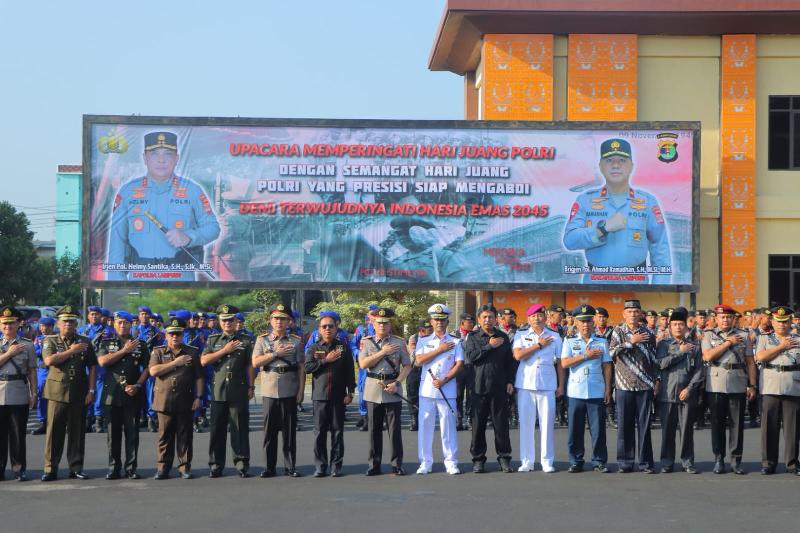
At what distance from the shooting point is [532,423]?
12.1 m

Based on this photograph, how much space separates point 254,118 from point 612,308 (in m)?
8.65

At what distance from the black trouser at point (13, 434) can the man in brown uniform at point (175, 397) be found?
143 centimetres

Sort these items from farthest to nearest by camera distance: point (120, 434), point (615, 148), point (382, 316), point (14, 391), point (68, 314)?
point (615, 148) → point (382, 316) → point (68, 314) → point (120, 434) → point (14, 391)

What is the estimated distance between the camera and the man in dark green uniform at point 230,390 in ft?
38.3

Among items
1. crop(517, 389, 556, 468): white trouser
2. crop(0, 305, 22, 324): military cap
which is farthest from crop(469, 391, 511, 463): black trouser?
crop(0, 305, 22, 324): military cap

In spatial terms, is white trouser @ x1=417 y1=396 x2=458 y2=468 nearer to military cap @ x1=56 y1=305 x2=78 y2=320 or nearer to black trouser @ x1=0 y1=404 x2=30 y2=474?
military cap @ x1=56 y1=305 x2=78 y2=320

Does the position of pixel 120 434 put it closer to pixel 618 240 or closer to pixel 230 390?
pixel 230 390

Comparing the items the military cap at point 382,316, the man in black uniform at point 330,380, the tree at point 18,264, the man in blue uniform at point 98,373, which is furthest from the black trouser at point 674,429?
the tree at point 18,264

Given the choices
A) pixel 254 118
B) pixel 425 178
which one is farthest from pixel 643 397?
pixel 254 118

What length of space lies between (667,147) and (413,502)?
47.9 feet

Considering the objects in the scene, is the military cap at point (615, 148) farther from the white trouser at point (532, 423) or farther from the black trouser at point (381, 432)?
the black trouser at point (381, 432)

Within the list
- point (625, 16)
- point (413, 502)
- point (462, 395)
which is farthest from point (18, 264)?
point (413, 502)

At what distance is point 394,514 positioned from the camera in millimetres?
9445

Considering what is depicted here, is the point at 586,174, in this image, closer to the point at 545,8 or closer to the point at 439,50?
the point at 545,8
